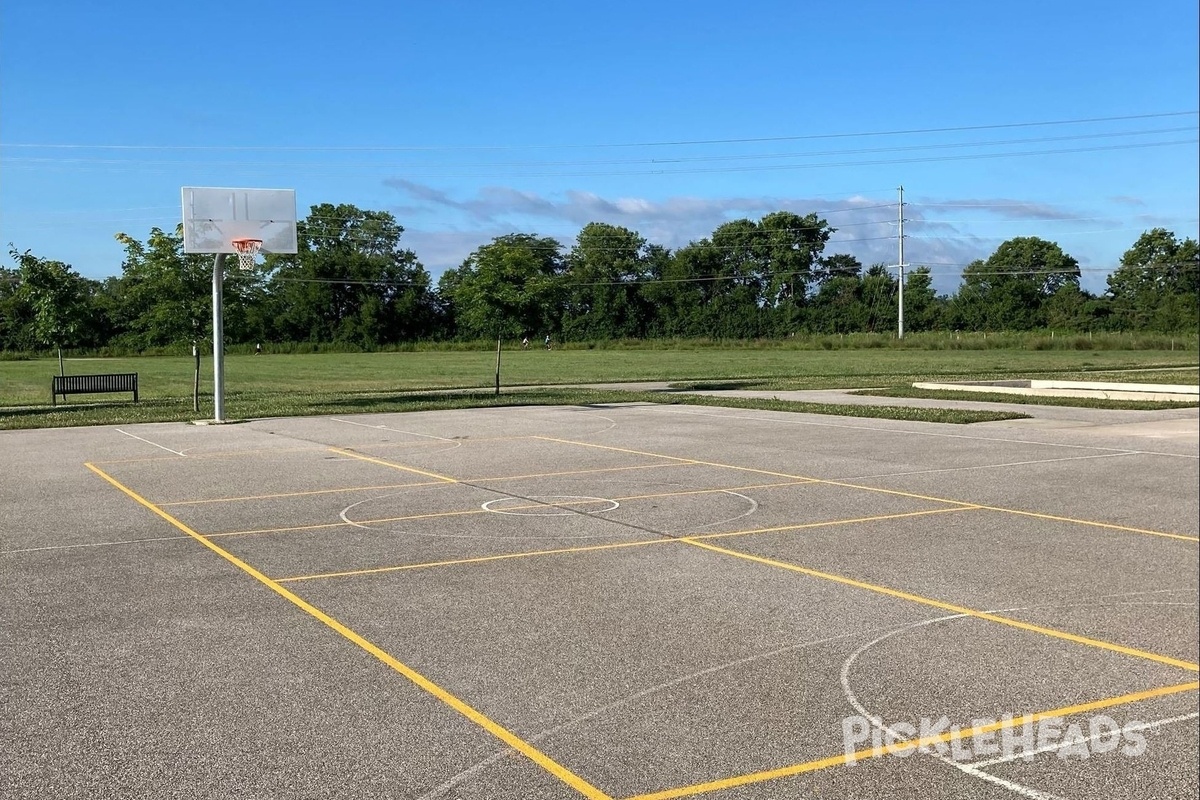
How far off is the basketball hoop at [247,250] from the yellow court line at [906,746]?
22.3 metres

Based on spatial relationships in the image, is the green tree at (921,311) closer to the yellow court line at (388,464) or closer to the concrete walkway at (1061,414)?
the concrete walkway at (1061,414)

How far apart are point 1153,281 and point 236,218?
8799 centimetres

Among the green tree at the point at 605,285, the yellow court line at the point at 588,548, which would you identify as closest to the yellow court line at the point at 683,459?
the yellow court line at the point at 588,548

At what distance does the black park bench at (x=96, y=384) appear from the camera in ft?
97.0

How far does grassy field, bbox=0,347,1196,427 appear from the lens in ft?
91.0

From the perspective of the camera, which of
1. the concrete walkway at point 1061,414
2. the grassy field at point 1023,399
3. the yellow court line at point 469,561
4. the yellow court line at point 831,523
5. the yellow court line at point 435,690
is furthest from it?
the grassy field at point 1023,399

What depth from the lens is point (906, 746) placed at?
5172 millimetres

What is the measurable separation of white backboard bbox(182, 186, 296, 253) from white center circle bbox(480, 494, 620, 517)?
584 inches

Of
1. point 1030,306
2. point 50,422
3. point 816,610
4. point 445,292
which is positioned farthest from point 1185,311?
point 816,610

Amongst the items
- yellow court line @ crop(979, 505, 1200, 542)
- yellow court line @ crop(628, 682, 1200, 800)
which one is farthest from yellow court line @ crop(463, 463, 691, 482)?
yellow court line @ crop(628, 682, 1200, 800)

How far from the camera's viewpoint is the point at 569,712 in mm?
5637

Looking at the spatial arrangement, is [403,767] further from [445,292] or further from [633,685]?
[445,292]

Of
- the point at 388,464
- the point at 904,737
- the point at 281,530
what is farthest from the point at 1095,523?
the point at 388,464

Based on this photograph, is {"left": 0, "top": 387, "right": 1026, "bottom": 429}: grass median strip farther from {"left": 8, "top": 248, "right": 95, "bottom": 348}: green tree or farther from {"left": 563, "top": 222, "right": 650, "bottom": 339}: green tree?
{"left": 563, "top": 222, "right": 650, "bottom": 339}: green tree
